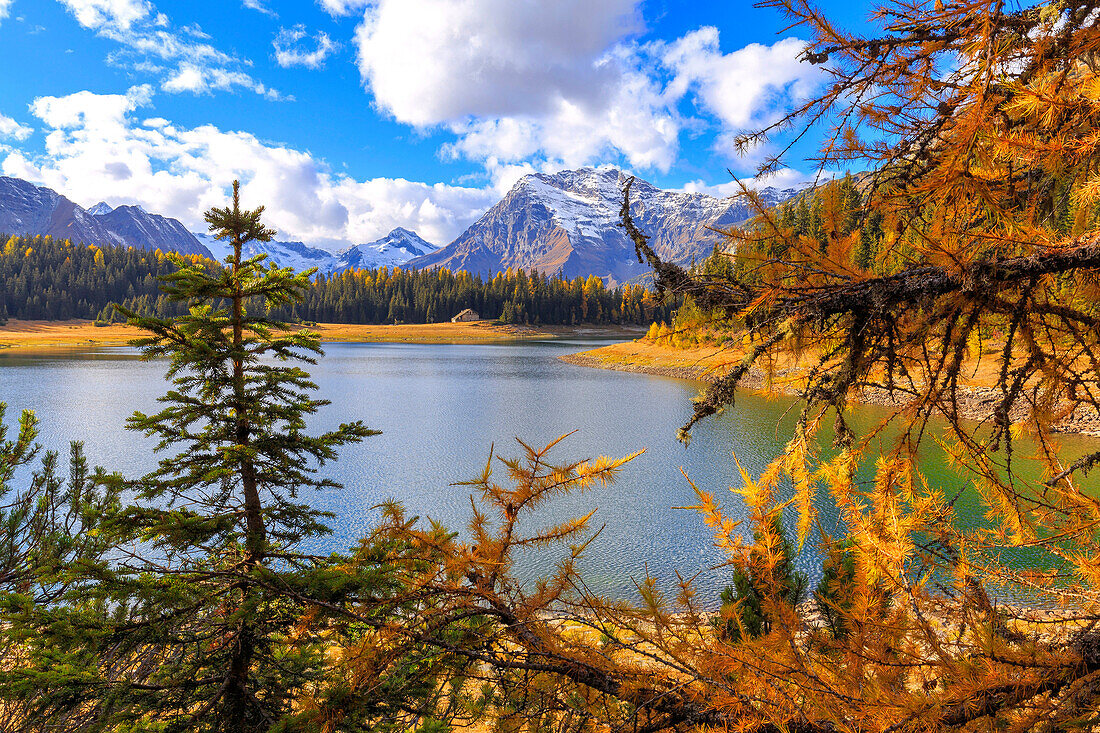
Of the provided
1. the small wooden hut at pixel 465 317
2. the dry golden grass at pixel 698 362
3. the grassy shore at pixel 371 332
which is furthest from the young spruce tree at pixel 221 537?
the small wooden hut at pixel 465 317

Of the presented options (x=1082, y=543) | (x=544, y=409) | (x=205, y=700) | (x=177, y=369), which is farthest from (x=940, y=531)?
(x=544, y=409)

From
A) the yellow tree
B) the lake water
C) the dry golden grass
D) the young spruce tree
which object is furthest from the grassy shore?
the yellow tree

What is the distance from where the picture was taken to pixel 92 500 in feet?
16.6

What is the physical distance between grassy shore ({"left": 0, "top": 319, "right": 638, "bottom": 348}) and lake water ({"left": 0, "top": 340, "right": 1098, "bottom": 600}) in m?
36.0

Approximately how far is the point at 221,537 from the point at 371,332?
93486 millimetres

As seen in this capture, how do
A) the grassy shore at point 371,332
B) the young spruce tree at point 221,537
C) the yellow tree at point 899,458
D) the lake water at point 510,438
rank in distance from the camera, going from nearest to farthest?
1. the yellow tree at point 899,458
2. the young spruce tree at point 221,537
3. the lake water at point 510,438
4. the grassy shore at point 371,332

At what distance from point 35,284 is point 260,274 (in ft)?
425

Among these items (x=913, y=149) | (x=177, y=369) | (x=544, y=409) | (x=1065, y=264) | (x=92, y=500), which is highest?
(x=913, y=149)

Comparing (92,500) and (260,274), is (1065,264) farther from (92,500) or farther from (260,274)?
(92,500)

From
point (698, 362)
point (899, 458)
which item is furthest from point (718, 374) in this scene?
point (899, 458)

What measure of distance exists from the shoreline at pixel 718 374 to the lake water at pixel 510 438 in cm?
26

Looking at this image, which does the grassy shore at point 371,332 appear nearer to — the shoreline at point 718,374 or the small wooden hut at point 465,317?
the small wooden hut at point 465,317

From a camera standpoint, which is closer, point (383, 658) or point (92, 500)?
point (383, 658)

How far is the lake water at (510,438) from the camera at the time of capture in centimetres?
1098
